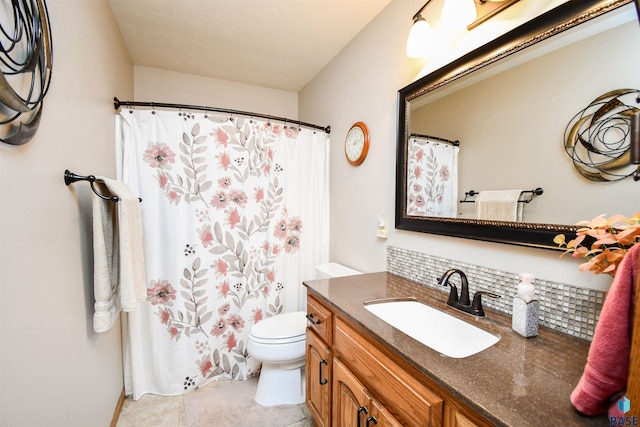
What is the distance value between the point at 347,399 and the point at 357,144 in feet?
5.04

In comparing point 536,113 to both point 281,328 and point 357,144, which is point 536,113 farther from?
point 281,328

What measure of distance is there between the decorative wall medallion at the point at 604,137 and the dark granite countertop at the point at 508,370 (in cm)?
54

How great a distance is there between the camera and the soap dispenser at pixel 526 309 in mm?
896

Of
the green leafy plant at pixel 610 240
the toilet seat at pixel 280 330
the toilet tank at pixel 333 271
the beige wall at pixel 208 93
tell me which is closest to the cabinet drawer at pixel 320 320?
the toilet seat at pixel 280 330

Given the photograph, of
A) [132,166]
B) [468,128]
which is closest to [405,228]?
[468,128]

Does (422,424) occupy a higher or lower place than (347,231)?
lower

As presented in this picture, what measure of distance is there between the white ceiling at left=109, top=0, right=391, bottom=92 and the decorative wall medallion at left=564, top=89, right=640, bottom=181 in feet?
4.43

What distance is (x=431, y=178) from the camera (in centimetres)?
143

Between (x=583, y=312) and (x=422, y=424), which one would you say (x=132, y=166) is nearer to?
(x=422, y=424)

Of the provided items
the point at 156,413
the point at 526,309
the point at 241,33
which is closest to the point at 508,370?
the point at 526,309

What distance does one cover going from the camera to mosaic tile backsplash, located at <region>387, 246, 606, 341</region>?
86cm

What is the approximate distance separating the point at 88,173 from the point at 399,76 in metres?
1.72

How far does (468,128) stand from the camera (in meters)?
1.24

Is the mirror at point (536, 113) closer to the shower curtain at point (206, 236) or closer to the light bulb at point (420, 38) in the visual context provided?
the light bulb at point (420, 38)
